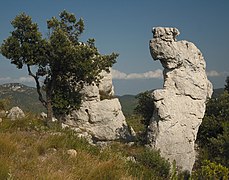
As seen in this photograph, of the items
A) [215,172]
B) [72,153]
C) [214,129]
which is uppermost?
[72,153]

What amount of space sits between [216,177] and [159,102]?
1176 centimetres

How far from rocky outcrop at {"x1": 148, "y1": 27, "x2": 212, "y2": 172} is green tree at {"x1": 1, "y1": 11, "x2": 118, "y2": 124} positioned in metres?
5.18

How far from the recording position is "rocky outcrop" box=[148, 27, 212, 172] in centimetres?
1839

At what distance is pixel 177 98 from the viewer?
19344mm

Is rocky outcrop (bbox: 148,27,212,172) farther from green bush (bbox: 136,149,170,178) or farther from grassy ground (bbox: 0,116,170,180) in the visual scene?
grassy ground (bbox: 0,116,170,180)

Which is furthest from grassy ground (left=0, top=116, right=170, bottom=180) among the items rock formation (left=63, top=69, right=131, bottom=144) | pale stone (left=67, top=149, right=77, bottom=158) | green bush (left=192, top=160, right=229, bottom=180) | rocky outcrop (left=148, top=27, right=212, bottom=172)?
rock formation (left=63, top=69, right=131, bottom=144)

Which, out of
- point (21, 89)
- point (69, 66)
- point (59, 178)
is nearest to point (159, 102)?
point (69, 66)

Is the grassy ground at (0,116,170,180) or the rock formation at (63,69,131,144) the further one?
the rock formation at (63,69,131,144)

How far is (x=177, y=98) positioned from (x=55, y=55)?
930 cm

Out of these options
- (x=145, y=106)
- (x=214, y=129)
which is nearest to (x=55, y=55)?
(x=145, y=106)

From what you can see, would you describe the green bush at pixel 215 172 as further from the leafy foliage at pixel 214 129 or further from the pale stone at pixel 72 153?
the leafy foliage at pixel 214 129

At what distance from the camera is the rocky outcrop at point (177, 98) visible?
18391 mm

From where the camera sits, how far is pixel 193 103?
19609 mm

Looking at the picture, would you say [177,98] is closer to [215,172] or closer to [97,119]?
[97,119]
